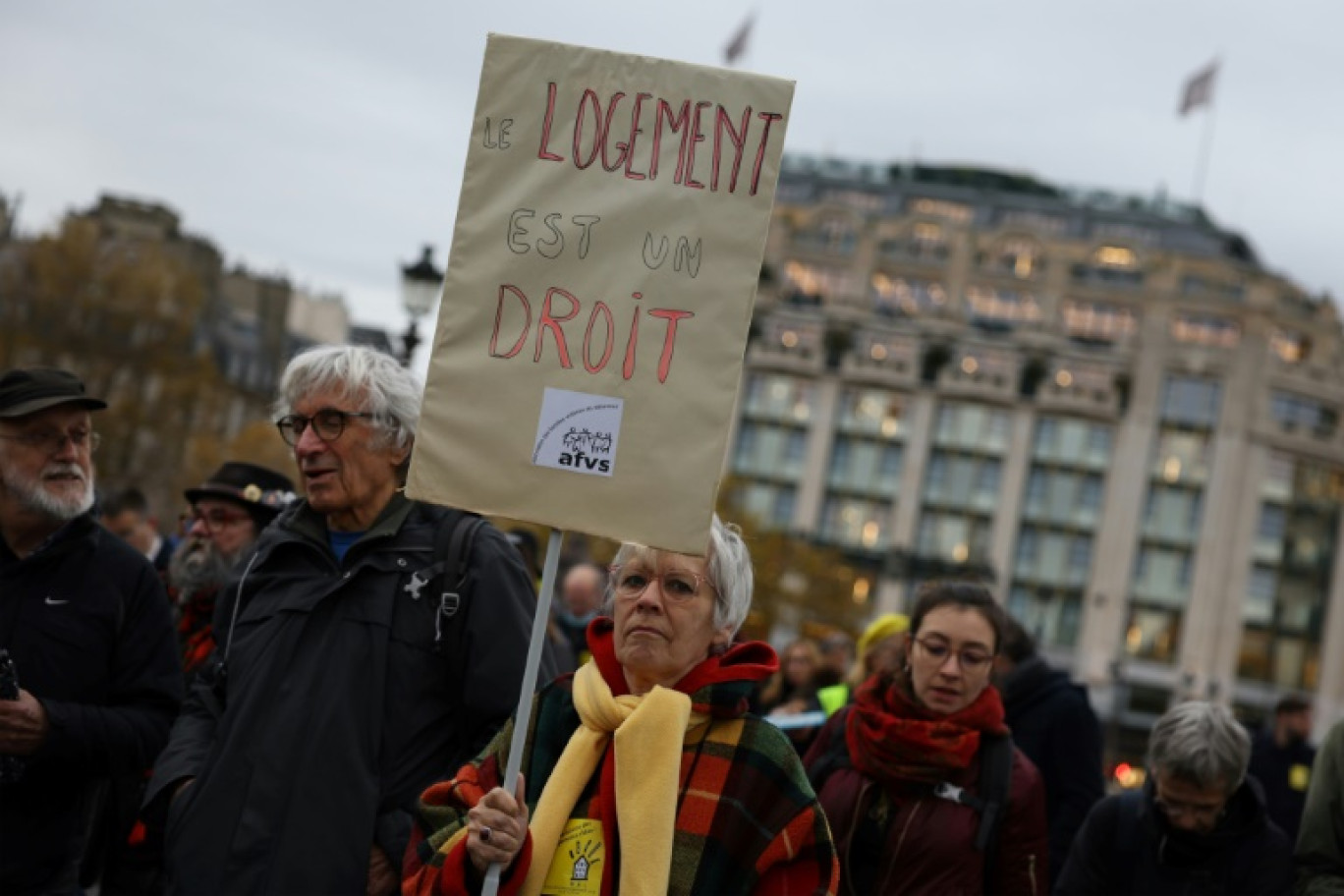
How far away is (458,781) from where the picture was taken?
4.58m

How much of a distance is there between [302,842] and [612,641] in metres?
1.02

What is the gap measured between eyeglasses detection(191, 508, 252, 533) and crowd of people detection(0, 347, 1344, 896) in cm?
157

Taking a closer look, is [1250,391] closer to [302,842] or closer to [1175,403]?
[1175,403]

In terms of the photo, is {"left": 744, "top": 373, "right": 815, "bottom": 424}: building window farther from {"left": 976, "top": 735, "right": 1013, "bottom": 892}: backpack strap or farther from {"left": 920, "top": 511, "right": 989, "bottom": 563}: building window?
{"left": 976, "top": 735, "right": 1013, "bottom": 892}: backpack strap

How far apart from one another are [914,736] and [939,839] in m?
0.32

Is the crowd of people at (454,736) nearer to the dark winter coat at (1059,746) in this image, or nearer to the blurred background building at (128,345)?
the dark winter coat at (1059,746)

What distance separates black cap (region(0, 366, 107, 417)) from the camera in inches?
228

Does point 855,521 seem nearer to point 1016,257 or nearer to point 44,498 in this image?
point 1016,257

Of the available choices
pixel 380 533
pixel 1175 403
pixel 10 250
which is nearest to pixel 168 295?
pixel 10 250

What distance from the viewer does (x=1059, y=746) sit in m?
7.82

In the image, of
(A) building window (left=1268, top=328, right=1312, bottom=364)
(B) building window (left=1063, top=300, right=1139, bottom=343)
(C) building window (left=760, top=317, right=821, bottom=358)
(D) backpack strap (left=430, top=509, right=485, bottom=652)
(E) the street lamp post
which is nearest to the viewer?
(D) backpack strap (left=430, top=509, right=485, bottom=652)

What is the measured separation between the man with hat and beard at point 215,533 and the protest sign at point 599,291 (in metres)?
3.27

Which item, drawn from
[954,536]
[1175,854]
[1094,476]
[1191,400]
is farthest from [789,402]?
[1175,854]

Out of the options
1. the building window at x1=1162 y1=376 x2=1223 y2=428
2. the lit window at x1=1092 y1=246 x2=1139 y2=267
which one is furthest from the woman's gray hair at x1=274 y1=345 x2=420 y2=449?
the lit window at x1=1092 y1=246 x2=1139 y2=267
